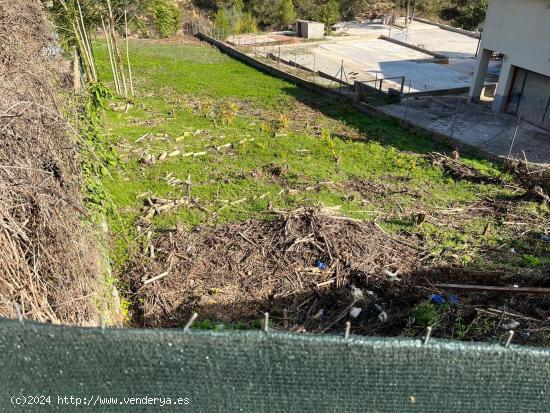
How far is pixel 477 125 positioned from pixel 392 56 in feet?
44.3

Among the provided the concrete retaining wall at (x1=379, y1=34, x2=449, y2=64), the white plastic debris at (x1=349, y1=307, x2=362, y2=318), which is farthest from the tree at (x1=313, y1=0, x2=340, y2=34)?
the white plastic debris at (x1=349, y1=307, x2=362, y2=318)

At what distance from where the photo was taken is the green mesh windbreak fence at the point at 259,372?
347cm

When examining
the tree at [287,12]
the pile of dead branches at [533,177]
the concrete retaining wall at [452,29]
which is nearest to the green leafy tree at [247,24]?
the tree at [287,12]

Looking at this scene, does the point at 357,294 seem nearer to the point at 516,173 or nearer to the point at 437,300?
the point at 437,300

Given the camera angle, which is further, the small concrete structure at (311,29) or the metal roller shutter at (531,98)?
the small concrete structure at (311,29)

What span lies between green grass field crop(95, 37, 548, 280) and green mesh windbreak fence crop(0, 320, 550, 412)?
16.8 feet

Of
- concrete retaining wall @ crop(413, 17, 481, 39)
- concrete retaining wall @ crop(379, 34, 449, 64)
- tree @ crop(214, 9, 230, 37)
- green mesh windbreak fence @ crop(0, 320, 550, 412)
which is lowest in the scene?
concrete retaining wall @ crop(379, 34, 449, 64)

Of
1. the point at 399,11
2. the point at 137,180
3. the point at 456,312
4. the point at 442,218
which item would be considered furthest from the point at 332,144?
the point at 399,11

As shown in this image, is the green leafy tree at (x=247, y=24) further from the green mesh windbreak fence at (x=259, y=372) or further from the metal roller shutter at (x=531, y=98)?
the green mesh windbreak fence at (x=259, y=372)

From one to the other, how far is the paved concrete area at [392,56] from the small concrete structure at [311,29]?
76 centimetres

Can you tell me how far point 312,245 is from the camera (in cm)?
891

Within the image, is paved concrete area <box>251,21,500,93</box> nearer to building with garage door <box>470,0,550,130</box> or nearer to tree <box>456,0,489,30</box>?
tree <box>456,0,489,30</box>

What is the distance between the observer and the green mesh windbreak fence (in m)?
3.47

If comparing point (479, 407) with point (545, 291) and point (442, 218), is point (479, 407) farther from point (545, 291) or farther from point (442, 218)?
point (442, 218)
